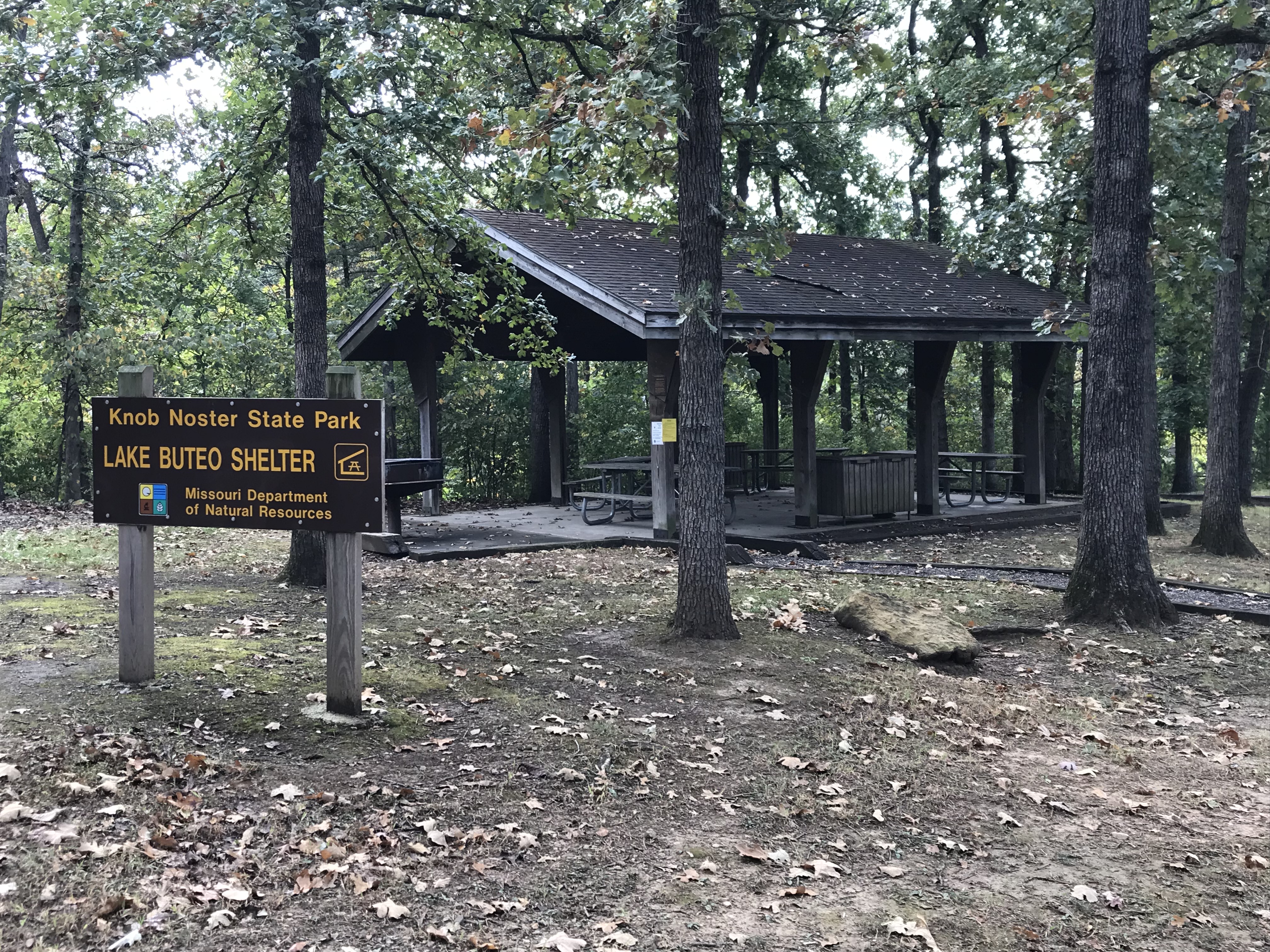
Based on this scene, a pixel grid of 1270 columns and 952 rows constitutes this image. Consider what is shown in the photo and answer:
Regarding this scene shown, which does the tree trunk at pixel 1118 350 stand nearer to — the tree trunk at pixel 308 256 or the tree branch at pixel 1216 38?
the tree branch at pixel 1216 38

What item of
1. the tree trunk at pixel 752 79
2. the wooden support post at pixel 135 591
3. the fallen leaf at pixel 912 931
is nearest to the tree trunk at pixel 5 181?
the tree trunk at pixel 752 79

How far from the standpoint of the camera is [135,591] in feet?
19.1

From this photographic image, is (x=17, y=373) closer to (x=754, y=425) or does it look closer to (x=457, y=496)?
(x=457, y=496)

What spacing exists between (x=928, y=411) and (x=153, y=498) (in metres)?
13.2

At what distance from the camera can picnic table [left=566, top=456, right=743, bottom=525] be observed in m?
15.6

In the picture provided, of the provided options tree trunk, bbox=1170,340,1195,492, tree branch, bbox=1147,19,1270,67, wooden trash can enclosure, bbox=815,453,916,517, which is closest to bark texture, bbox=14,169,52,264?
wooden trash can enclosure, bbox=815,453,916,517

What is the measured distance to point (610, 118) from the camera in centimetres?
629

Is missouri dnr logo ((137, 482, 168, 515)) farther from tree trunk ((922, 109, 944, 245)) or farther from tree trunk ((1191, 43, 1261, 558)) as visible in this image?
tree trunk ((922, 109, 944, 245))

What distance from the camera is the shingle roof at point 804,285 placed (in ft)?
45.6

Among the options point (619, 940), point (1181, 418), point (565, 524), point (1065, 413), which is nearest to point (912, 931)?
point (619, 940)

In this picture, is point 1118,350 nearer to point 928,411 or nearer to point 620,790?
point 620,790

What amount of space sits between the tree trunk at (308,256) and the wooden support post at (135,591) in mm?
3617

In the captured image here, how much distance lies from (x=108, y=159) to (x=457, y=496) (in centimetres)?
938

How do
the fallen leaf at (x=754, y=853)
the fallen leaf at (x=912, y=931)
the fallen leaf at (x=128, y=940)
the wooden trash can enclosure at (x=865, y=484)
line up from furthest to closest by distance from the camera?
the wooden trash can enclosure at (x=865, y=484)
the fallen leaf at (x=754, y=853)
the fallen leaf at (x=912, y=931)
the fallen leaf at (x=128, y=940)
